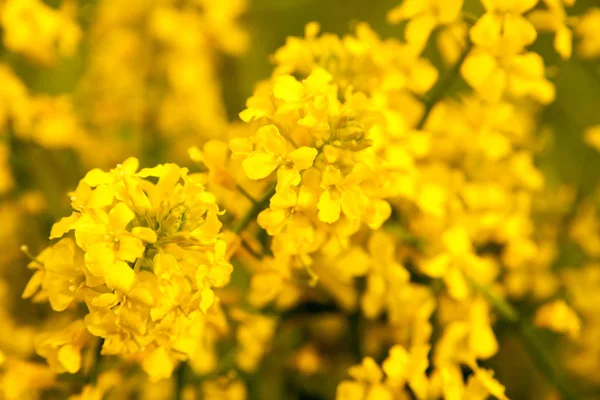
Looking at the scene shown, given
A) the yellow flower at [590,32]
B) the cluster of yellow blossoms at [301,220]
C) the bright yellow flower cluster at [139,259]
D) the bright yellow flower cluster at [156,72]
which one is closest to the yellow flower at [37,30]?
the cluster of yellow blossoms at [301,220]

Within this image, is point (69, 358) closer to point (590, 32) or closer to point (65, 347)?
point (65, 347)

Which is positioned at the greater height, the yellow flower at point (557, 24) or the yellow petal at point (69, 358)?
the yellow flower at point (557, 24)

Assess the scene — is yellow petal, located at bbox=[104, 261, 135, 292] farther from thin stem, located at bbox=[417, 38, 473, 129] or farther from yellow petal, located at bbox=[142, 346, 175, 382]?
thin stem, located at bbox=[417, 38, 473, 129]

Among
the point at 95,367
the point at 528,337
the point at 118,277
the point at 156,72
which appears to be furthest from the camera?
the point at 156,72

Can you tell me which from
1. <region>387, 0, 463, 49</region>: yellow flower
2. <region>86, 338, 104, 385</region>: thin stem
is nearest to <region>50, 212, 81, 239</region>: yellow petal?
<region>86, 338, 104, 385</region>: thin stem

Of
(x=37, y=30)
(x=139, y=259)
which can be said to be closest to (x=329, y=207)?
(x=139, y=259)

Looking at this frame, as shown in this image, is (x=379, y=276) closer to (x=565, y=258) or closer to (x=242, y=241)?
(x=242, y=241)

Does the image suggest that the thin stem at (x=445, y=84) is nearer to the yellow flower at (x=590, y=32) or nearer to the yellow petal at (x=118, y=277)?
the yellow flower at (x=590, y=32)

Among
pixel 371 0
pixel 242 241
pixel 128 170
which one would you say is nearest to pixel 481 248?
pixel 242 241
